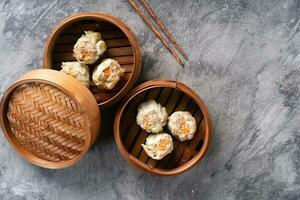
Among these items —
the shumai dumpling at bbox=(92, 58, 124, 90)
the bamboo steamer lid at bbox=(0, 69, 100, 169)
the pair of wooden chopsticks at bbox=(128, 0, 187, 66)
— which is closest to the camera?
the bamboo steamer lid at bbox=(0, 69, 100, 169)

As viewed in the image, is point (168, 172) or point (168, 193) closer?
point (168, 172)

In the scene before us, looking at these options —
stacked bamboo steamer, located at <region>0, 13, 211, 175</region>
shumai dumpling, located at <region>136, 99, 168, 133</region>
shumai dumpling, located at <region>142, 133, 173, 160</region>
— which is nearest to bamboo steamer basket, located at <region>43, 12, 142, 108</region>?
stacked bamboo steamer, located at <region>0, 13, 211, 175</region>

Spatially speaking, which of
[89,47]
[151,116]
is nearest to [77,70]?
[89,47]

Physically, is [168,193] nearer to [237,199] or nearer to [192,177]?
[192,177]

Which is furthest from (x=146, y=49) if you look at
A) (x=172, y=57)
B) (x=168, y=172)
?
(x=168, y=172)

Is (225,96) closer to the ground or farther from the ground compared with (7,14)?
closer to the ground

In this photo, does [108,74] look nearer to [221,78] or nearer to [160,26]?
[160,26]

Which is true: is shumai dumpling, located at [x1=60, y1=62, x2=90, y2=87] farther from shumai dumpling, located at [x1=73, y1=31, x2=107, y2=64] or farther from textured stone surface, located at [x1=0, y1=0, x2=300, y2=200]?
textured stone surface, located at [x1=0, y1=0, x2=300, y2=200]
